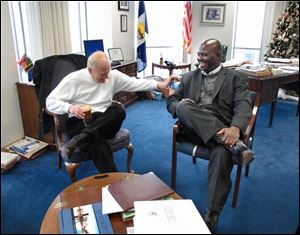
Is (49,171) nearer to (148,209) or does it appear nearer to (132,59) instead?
(148,209)

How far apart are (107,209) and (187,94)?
1.06 meters

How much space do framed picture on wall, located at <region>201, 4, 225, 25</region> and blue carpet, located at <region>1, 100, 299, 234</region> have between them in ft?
1.58

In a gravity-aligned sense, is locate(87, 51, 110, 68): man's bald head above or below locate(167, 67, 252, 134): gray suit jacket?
above

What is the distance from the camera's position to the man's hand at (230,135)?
4.71ft

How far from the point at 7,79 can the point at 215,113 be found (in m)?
1.34

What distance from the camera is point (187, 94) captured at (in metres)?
1.82

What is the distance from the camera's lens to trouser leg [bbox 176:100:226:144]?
4.78 feet

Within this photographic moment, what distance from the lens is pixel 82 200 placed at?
1077mm

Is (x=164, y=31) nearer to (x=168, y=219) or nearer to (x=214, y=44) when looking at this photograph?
(x=214, y=44)

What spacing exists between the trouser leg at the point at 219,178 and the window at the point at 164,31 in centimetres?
84

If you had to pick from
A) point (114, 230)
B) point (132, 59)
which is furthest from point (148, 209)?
point (132, 59)

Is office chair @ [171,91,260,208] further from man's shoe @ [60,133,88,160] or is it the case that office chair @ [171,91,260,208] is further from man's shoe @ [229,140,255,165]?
man's shoe @ [60,133,88,160]

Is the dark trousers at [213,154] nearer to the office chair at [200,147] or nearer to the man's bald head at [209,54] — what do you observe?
the office chair at [200,147]

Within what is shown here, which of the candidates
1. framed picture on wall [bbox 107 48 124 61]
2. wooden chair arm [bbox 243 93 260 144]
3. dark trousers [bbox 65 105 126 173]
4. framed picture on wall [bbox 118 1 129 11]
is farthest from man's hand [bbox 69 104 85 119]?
framed picture on wall [bbox 107 48 124 61]
